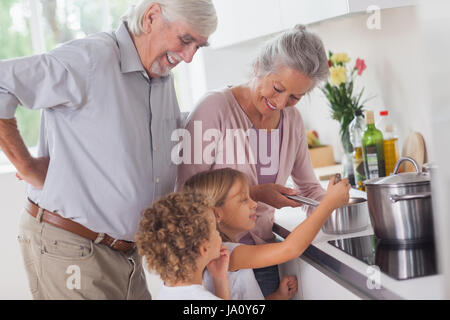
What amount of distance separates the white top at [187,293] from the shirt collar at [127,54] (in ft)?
1.72

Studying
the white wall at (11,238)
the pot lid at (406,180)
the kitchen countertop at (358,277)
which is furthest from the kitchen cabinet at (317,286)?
the white wall at (11,238)

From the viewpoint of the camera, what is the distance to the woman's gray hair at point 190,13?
3.92 ft

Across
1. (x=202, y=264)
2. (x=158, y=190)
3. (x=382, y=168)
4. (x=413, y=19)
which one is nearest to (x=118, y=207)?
(x=158, y=190)

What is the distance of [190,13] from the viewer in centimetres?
120

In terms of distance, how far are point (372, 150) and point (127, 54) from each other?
3.16ft

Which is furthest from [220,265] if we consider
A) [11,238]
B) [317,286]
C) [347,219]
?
[11,238]

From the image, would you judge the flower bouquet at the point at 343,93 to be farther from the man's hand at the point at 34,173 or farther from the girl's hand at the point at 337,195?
the man's hand at the point at 34,173

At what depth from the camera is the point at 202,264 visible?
1.09 meters

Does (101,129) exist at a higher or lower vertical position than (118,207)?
higher

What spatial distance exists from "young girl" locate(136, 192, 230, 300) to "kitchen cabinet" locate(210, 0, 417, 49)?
751 millimetres

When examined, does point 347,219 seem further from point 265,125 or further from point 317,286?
point 265,125

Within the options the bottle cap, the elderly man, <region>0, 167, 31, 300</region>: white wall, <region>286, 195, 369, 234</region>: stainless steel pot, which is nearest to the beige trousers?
the elderly man
